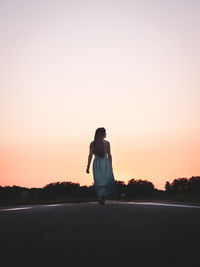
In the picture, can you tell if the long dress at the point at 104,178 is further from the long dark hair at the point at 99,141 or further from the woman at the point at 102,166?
the long dark hair at the point at 99,141

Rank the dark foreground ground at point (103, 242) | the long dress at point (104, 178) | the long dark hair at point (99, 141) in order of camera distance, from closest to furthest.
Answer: the dark foreground ground at point (103, 242), the long dark hair at point (99, 141), the long dress at point (104, 178)

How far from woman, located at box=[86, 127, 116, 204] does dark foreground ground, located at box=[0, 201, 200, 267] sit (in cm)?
513

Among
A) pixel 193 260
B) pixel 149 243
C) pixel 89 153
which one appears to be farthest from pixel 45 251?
pixel 89 153

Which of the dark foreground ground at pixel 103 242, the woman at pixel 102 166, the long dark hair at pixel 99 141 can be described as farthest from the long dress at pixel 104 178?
the dark foreground ground at pixel 103 242

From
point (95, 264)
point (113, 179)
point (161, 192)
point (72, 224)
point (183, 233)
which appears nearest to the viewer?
point (95, 264)

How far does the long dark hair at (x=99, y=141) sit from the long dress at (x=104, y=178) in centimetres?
19

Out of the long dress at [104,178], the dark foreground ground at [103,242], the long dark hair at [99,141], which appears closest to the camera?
the dark foreground ground at [103,242]

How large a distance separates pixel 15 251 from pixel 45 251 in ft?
1.18

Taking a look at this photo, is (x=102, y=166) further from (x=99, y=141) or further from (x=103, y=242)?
(x=103, y=242)

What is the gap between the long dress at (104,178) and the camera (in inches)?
467

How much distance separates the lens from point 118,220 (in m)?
6.58

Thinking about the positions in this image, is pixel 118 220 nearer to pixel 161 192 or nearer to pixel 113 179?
pixel 113 179

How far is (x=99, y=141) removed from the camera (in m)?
11.8

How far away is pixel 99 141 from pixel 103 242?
7.45 meters
